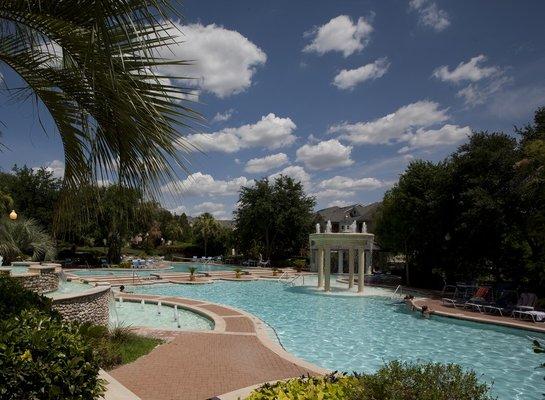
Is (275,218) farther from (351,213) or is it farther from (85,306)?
(85,306)

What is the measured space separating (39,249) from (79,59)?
33057mm

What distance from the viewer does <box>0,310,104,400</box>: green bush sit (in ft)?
12.2

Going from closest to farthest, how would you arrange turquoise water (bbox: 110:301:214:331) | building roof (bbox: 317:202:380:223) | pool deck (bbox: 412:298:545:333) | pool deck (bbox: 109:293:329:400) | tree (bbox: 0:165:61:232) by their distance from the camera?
pool deck (bbox: 109:293:329:400)
turquoise water (bbox: 110:301:214:331)
pool deck (bbox: 412:298:545:333)
tree (bbox: 0:165:61:232)
building roof (bbox: 317:202:380:223)

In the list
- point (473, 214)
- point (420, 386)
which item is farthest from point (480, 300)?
point (420, 386)

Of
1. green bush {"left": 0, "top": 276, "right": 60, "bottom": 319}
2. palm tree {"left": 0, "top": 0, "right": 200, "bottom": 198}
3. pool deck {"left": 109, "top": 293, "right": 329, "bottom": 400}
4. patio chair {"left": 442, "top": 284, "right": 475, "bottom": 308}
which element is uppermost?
palm tree {"left": 0, "top": 0, "right": 200, "bottom": 198}

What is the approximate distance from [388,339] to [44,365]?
12.6 m

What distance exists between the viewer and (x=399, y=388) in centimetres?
427

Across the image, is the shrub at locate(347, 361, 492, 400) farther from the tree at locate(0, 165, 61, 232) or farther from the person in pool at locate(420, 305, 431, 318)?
the tree at locate(0, 165, 61, 232)

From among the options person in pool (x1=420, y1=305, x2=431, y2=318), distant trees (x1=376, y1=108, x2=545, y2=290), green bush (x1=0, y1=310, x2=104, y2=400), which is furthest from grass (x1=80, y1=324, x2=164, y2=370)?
distant trees (x1=376, y1=108, x2=545, y2=290)

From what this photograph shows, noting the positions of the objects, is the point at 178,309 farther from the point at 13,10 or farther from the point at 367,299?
the point at 13,10

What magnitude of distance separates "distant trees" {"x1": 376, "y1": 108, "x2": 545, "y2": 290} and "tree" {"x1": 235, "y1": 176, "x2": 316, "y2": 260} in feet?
67.0

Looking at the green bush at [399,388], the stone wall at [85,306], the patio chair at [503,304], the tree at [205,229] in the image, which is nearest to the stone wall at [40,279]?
the stone wall at [85,306]

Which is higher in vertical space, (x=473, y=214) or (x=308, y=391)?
(x=473, y=214)

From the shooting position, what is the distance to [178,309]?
1825 cm
